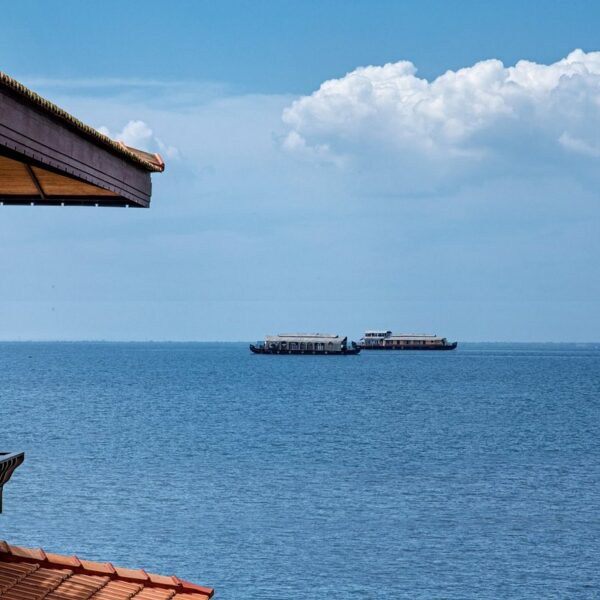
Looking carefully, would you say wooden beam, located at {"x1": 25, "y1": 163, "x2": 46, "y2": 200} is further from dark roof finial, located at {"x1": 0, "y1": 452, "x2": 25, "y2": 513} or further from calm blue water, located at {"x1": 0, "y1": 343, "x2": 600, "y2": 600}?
calm blue water, located at {"x1": 0, "y1": 343, "x2": 600, "y2": 600}

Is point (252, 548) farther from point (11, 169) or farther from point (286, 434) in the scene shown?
point (286, 434)

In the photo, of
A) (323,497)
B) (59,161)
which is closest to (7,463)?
(59,161)

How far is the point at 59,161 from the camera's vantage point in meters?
11.8

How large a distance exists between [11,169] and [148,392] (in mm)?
147990

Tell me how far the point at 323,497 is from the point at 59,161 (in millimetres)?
46230

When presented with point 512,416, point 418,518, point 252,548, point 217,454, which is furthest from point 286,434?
point 252,548

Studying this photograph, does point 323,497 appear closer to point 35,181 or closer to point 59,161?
point 35,181

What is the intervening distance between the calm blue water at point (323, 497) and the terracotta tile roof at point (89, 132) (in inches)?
982

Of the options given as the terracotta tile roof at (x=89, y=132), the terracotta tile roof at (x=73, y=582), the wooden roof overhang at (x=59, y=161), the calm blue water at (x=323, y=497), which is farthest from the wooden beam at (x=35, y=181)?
the calm blue water at (x=323, y=497)

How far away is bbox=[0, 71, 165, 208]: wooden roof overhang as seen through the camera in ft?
34.6

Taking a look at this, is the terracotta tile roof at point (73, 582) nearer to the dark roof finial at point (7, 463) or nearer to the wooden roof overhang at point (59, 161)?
the dark roof finial at point (7, 463)

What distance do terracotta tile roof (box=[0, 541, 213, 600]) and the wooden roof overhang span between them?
5626mm

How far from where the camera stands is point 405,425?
10250cm

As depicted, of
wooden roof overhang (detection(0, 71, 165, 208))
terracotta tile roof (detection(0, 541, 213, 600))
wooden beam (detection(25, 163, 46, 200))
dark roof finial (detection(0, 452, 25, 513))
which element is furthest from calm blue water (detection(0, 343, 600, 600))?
wooden roof overhang (detection(0, 71, 165, 208))
